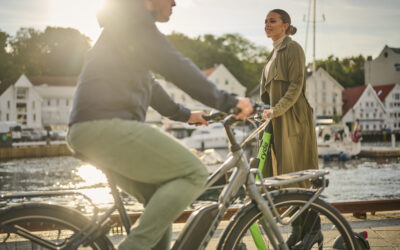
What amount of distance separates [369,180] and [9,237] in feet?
83.5

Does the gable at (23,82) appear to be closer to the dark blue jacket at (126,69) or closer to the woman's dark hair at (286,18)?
Answer: the woman's dark hair at (286,18)

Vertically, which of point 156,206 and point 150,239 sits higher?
point 156,206

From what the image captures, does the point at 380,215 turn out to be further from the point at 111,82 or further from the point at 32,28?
the point at 32,28

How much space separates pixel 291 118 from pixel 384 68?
72.7m

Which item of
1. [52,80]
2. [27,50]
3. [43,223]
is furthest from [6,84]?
[43,223]

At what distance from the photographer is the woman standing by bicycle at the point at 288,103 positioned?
3.34 meters

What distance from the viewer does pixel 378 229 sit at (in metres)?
4.45

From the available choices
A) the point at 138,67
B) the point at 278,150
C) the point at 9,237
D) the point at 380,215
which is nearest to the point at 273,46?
the point at 278,150

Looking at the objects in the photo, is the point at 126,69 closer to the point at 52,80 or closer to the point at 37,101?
the point at 37,101

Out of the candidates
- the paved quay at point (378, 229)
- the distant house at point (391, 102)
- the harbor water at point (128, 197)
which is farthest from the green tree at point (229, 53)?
the paved quay at point (378, 229)

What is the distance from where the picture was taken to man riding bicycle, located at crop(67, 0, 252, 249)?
180cm

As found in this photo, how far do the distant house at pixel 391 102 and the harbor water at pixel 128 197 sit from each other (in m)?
34.9

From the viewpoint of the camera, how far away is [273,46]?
140 inches

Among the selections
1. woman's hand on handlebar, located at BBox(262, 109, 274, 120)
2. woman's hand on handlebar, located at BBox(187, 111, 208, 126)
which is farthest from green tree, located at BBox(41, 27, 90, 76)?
woman's hand on handlebar, located at BBox(187, 111, 208, 126)
